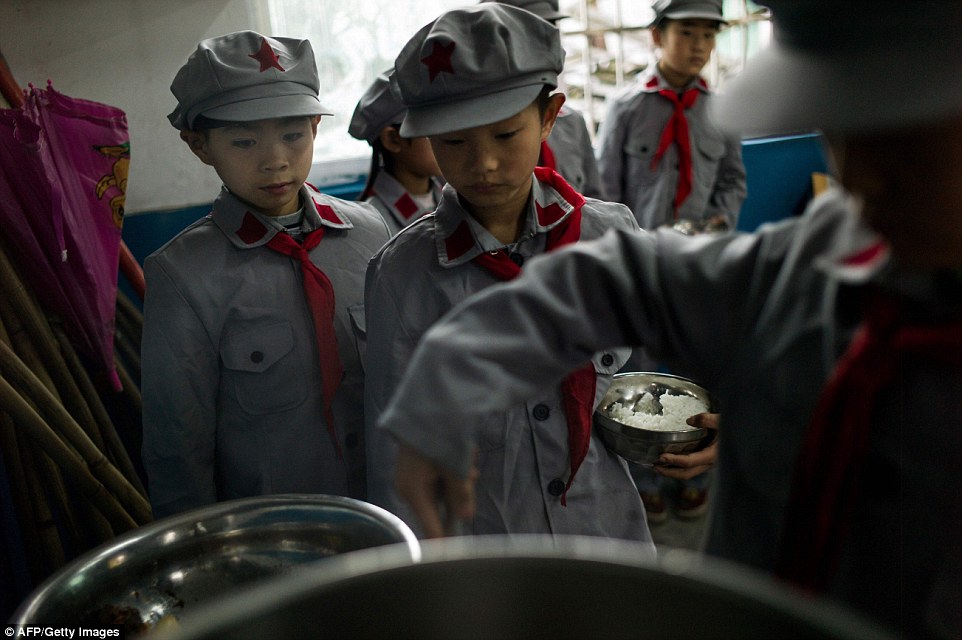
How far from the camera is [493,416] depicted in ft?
5.08

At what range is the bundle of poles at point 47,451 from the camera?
205 centimetres

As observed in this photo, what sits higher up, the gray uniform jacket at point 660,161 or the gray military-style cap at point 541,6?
the gray military-style cap at point 541,6

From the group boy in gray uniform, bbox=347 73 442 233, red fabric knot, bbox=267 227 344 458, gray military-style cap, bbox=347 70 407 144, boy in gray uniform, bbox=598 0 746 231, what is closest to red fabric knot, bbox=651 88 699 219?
boy in gray uniform, bbox=598 0 746 231

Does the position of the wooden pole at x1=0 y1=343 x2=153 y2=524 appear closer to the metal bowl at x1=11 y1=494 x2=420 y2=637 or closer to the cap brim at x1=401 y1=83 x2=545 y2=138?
the metal bowl at x1=11 y1=494 x2=420 y2=637

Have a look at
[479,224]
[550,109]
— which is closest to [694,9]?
[550,109]

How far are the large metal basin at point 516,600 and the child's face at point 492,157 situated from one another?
0.99 meters

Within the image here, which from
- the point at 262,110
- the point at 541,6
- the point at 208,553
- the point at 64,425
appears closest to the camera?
the point at 208,553

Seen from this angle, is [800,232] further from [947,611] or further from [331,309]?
[331,309]

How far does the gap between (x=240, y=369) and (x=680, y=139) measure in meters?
2.60

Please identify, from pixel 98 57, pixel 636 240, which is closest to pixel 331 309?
pixel 636 240

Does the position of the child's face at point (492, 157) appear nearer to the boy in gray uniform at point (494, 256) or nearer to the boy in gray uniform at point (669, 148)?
the boy in gray uniform at point (494, 256)

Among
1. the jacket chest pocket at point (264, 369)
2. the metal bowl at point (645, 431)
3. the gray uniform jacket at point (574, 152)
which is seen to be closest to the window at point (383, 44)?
the gray uniform jacket at point (574, 152)

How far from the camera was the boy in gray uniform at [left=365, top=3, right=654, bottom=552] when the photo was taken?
1505mm

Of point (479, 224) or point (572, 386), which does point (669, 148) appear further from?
point (572, 386)
